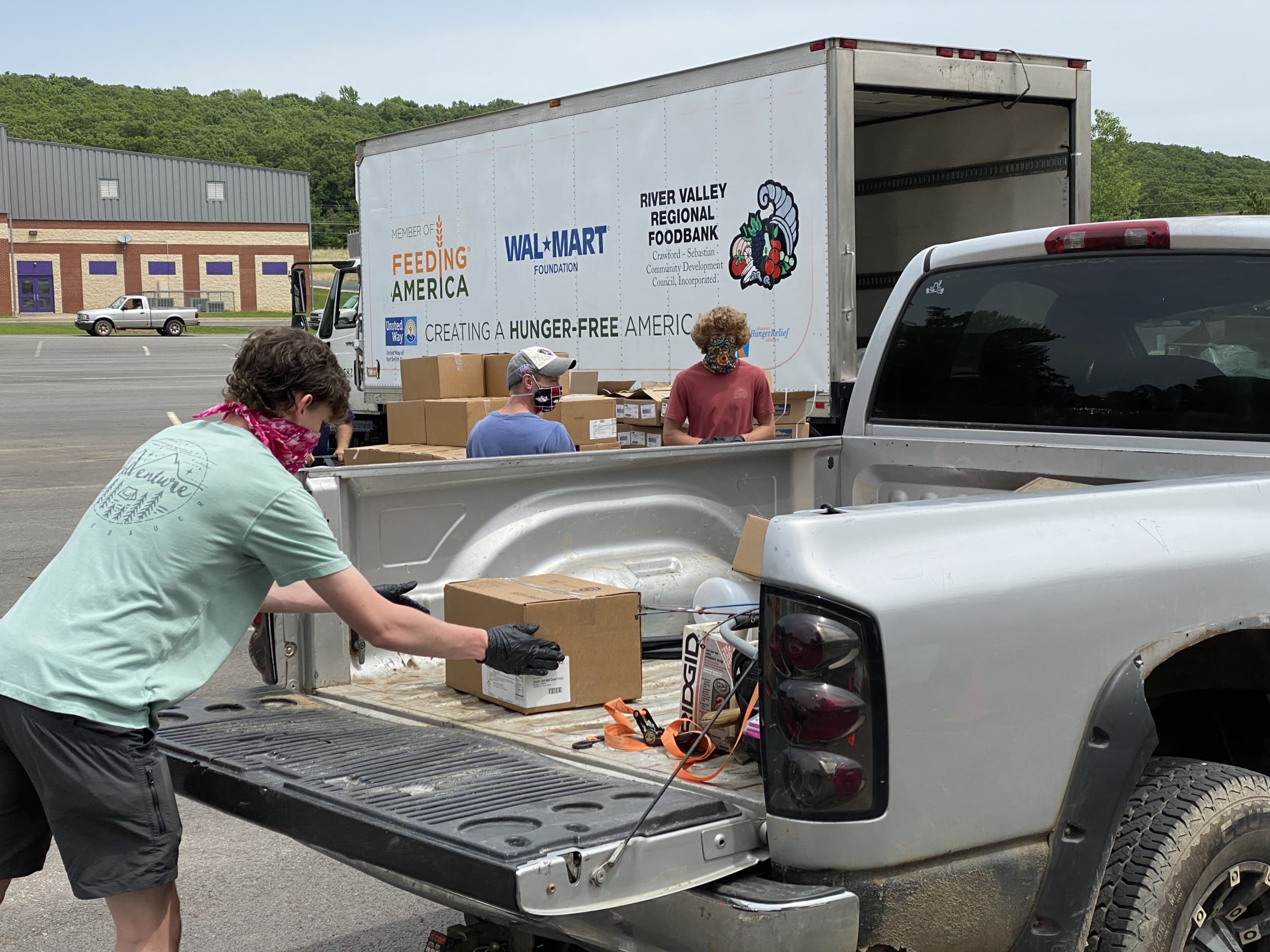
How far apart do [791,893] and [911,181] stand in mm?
9896

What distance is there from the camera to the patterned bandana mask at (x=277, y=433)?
3125 millimetres

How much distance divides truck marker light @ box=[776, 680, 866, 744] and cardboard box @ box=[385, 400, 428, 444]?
21.4 feet

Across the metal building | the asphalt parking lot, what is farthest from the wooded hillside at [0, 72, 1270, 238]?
the asphalt parking lot

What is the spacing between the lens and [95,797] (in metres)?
2.82

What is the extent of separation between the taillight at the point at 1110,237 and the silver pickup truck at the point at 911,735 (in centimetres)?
2

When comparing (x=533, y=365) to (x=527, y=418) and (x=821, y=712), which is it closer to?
(x=527, y=418)

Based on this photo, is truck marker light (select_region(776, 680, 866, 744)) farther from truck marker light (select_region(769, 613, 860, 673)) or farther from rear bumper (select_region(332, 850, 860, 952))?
rear bumper (select_region(332, 850, 860, 952))

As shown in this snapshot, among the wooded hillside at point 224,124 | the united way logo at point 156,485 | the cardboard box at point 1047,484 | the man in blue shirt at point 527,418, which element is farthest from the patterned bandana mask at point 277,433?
the wooded hillside at point 224,124

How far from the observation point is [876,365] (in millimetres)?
4902

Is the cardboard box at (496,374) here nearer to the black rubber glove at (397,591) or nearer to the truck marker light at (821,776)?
the black rubber glove at (397,591)

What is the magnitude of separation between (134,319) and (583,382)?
55.1m

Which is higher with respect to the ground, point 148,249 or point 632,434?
point 148,249

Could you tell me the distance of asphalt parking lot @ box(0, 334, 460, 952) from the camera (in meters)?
4.32

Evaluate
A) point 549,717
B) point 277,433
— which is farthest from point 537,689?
point 277,433
